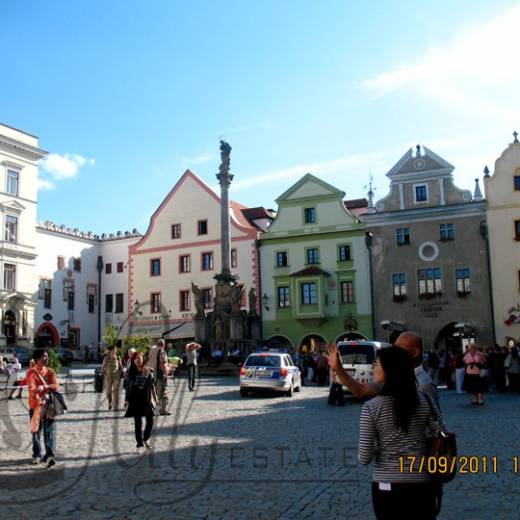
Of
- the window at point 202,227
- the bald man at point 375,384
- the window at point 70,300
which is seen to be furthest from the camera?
the window at point 70,300

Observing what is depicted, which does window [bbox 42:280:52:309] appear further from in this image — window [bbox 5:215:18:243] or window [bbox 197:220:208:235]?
window [bbox 197:220:208:235]

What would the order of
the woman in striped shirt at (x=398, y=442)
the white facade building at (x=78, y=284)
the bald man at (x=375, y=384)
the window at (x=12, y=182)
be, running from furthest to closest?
the white facade building at (x=78, y=284) < the window at (x=12, y=182) < the bald man at (x=375, y=384) < the woman in striped shirt at (x=398, y=442)

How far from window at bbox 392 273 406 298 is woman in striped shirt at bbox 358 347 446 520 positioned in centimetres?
4213

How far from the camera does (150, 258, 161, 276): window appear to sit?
55.0 meters

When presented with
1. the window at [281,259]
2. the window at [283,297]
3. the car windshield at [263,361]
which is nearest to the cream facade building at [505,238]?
the window at [283,297]

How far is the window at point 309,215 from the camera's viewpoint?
1959 inches

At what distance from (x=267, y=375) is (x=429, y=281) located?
79.9ft

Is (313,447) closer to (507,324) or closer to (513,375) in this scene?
(513,375)

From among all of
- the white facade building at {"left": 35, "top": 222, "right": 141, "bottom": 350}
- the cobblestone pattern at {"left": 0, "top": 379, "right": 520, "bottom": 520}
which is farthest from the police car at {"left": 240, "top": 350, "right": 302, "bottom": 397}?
the white facade building at {"left": 35, "top": 222, "right": 141, "bottom": 350}

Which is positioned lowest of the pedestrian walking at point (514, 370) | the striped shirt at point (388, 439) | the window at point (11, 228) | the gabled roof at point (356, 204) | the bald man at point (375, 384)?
the pedestrian walking at point (514, 370)

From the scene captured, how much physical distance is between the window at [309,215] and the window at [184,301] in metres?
11.1

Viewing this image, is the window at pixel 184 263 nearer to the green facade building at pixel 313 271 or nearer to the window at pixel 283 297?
the green facade building at pixel 313 271

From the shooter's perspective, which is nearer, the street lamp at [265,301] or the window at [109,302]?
the street lamp at [265,301]

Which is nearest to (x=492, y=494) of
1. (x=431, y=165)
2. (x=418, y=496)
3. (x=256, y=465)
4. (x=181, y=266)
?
(x=256, y=465)
